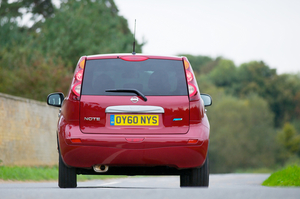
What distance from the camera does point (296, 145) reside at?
243 ft

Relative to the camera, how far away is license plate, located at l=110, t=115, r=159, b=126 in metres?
6.99

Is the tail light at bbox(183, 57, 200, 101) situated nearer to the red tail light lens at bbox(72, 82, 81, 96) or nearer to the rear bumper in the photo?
the rear bumper

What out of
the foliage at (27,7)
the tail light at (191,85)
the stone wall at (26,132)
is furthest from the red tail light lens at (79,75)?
the foliage at (27,7)

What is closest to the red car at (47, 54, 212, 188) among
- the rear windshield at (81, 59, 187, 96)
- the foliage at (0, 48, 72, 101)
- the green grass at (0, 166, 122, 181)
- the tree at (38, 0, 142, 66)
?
the rear windshield at (81, 59, 187, 96)

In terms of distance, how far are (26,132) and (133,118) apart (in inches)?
506

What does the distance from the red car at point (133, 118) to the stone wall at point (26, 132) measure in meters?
9.67

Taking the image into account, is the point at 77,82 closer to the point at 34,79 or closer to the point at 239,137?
the point at 34,79

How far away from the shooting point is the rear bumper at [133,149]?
6.94 metres

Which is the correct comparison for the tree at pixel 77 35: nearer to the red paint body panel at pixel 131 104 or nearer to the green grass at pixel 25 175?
the green grass at pixel 25 175

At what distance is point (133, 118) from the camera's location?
23.0 feet

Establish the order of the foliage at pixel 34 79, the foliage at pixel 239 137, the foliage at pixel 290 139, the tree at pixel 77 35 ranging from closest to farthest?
1. the foliage at pixel 34 79
2. the tree at pixel 77 35
3. the foliage at pixel 239 137
4. the foliage at pixel 290 139

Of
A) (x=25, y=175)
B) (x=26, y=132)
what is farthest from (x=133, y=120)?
(x=26, y=132)

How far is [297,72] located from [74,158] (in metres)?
99.3

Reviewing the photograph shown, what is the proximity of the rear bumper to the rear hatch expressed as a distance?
0.29 feet
